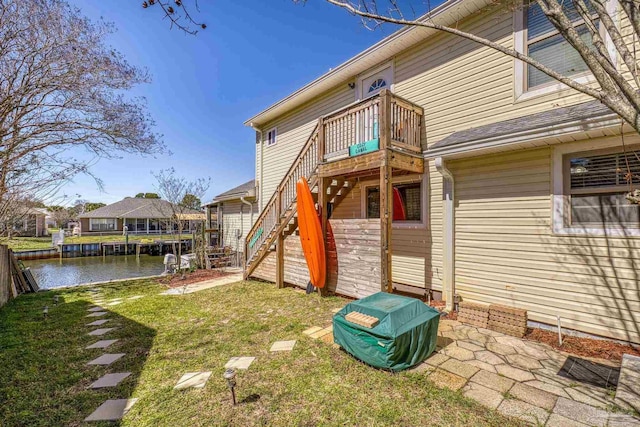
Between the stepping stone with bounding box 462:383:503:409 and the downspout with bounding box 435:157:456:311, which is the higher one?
the downspout with bounding box 435:157:456:311

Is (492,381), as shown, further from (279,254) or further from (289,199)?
(289,199)

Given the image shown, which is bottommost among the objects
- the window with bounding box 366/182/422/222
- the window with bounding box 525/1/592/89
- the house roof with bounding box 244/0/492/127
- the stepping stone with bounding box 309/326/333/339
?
the stepping stone with bounding box 309/326/333/339

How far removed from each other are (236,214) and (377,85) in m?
9.63

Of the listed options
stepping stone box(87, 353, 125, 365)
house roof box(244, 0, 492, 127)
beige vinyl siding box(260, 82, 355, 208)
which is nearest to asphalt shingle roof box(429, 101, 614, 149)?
house roof box(244, 0, 492, 127)

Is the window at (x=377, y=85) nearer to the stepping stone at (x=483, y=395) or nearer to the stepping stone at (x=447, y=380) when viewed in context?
the stepping stone at (x=447, y=380)

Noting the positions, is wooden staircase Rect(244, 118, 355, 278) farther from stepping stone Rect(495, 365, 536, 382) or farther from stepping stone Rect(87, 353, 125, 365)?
stepping stone Rect(495, 365, 536, 382)

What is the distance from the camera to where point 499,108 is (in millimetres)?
5094

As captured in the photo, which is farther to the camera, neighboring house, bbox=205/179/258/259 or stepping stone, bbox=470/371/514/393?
neighboring house, bbox=205/179/258/259

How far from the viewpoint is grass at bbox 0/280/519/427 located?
Result: 2.59m

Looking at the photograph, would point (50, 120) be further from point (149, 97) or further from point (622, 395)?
point (622, 395)

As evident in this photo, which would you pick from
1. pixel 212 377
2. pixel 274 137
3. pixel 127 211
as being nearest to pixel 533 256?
pixel 212 377

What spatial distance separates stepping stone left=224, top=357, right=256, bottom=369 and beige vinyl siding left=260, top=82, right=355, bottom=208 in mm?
6951

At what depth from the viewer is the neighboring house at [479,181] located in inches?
156

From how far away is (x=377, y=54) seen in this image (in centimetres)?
681
